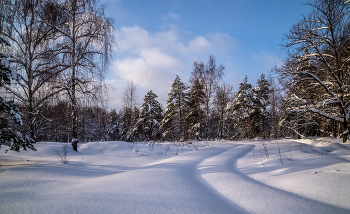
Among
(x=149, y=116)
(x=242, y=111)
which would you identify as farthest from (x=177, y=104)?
(x=242, y=111)

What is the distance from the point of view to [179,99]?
2048cm

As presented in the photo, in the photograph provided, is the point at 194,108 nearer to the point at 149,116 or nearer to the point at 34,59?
the point at 149,116

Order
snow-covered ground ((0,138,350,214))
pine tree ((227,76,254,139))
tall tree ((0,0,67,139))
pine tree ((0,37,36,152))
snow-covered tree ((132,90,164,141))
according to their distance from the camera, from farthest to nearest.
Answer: snow-covered tree ((132,90,164,141))
pine tree ((227,76,254,139))
tall tree ((0,0,67,139))
pine tree ((0,37,36,152))
snow-covered ground ((0,138,350,214))

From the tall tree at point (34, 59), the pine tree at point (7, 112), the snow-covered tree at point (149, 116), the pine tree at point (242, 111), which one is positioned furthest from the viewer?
the snow-covered tree at point (149, 116)

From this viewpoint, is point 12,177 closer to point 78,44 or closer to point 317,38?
point 78,44

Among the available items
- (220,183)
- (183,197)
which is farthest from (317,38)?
(183,197)

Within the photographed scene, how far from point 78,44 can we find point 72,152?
4.97m

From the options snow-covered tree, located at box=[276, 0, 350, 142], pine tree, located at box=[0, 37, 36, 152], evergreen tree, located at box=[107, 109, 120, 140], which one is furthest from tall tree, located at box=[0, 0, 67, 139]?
evergreen tree, located at box=[107, 109, 120, 140]

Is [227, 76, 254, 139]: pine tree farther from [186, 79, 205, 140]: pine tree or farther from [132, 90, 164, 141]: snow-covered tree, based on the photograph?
[132, 90, 164, 141]: snow-covered tree

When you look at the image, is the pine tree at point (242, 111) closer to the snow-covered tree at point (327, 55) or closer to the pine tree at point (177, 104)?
the pine tree at point (177, 104)

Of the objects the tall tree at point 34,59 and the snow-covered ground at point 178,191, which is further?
the tall tree at point 34,59

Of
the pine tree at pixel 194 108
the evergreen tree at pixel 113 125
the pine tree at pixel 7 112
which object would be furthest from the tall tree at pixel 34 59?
the evergreen tree at pixel 113 125

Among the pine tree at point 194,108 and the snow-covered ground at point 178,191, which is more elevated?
the pine tree at point 194,108

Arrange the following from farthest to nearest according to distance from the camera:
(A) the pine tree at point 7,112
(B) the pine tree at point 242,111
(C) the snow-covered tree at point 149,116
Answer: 1. (C) the snow-covered tree at point 149,116
2. (B) the pine tree at point 242,111
3. (A) the pine tree at point 7,112
